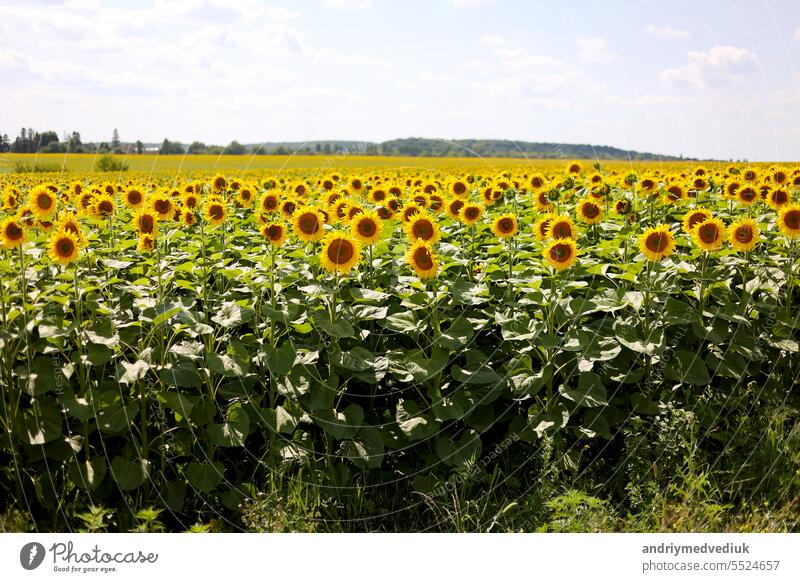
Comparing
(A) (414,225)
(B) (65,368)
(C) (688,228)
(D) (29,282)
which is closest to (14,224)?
(D) (29,282)

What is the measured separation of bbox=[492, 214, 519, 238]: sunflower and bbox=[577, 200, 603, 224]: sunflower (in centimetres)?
136

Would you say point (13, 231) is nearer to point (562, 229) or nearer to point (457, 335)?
point (457, 335)

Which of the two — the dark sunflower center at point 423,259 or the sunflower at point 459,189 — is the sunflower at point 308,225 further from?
the sunflower at point 459,189

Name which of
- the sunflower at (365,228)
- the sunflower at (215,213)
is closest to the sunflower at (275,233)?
the sunflower at (365,228)

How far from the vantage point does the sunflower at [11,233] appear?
17.7 ft

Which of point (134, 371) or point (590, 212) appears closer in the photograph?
point (134, 371)

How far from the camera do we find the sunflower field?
546cm

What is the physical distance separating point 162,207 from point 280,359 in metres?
2.34

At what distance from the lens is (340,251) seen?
5.79m

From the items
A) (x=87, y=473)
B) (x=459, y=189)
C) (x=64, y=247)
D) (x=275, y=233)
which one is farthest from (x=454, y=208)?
(x=87, y=473)

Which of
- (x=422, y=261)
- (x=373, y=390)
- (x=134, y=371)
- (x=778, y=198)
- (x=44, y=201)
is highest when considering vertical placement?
(x=778, y=198)

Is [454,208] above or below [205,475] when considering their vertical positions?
above
